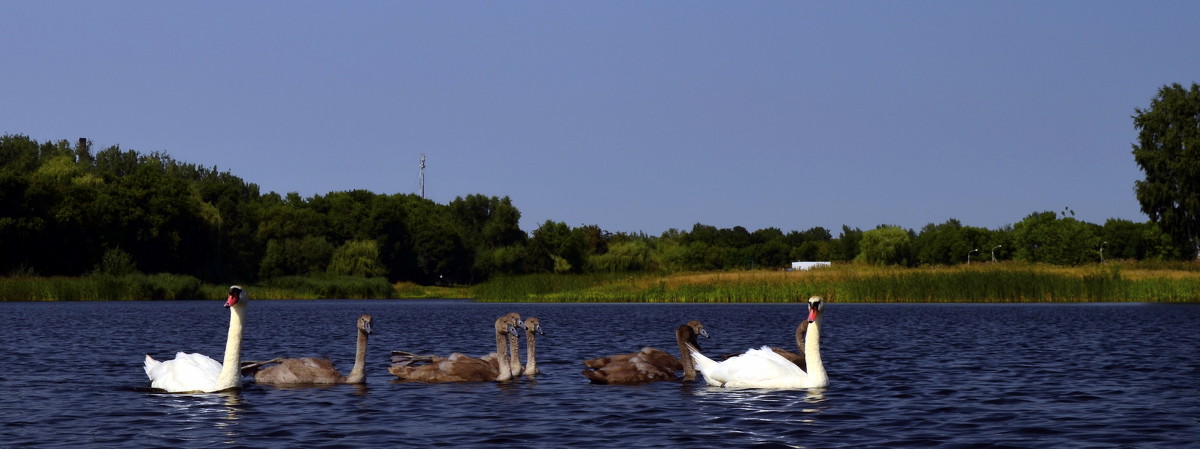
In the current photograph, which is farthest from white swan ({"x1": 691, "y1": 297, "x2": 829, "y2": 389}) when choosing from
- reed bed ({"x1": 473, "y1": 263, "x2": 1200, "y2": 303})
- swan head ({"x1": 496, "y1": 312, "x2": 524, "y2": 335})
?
reed bed ({"x1": 473, "y1": 263, "x2": 1200, "y2": 303})

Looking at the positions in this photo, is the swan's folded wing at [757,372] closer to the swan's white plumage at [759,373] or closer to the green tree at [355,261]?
the swan's white plumage at [759,373]

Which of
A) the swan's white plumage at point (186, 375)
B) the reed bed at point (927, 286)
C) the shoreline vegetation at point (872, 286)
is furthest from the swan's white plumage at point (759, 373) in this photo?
the shoreline vegetation at point (872, 286)

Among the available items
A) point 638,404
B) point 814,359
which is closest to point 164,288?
point 638,404

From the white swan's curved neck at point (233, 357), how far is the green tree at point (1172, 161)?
8672cm

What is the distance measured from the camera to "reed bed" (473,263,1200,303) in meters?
68.9

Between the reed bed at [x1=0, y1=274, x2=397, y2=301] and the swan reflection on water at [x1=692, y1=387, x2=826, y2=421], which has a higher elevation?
the reed bed at [x1=0, y1=274, x2=397, y2=301]

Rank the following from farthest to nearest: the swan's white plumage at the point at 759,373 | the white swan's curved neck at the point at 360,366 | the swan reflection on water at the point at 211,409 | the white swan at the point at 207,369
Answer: the white swan's curved neck at the point at 360,366 → the swan's white plumage at the point at 759,373 → the white swan at the point at 207,369 → the swan reflection on water at the point at 211,409

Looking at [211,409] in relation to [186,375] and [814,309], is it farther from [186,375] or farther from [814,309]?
[814,309]

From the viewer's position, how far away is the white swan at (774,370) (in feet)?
66.1

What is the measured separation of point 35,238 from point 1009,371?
292 feet

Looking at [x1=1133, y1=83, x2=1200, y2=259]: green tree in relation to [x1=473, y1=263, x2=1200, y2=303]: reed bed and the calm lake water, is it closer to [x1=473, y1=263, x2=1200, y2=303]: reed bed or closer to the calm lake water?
[x1=473, y1=263, x2=1200, y2=303]: reed bed

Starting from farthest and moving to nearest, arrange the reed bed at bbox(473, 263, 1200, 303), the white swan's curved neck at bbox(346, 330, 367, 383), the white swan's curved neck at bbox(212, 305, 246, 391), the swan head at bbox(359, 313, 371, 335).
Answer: the reed bed at bbox(473, 263, 1200, 303), the white swan's curved neck at bbox(346, 330, 367, 383), the swan head at bbox(359, 313, 371, 335), the white swan's curved neck at bbox(212, 305, 246, 391)

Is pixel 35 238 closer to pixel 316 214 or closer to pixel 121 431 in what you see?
pixel 316 214

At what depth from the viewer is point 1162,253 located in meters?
194
